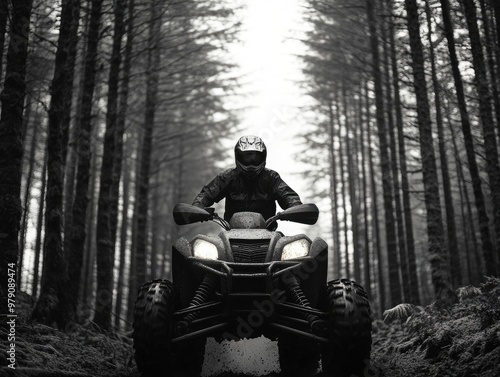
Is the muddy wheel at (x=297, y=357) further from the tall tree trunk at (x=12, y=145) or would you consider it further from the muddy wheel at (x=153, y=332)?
the tall tree trunk at (x=12, y=145)

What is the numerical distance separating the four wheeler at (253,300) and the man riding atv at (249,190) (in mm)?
717

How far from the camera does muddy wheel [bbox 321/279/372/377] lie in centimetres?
400

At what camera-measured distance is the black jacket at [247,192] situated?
587cm

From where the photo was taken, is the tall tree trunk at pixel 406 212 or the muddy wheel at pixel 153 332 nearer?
the muddy wheel at pixel 153 332

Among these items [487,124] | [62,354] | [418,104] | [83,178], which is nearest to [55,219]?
[83,178]

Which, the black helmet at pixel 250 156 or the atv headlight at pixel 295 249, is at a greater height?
the black helmet at pixel 250 156

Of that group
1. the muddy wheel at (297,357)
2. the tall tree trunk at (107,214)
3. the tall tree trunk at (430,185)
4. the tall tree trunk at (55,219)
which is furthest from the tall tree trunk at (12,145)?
the tall tree trunk at (430,185)

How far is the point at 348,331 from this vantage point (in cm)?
399

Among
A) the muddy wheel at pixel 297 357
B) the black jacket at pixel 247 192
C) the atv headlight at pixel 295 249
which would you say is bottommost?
the muddy wheel at pixel 297 357

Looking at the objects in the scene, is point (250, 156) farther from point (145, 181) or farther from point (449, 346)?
point (145, 181)

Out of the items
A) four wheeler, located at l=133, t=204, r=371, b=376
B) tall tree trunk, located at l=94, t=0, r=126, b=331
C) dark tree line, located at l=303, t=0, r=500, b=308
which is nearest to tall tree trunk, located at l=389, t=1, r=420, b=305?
dark tree line, located at l=303, t=0, r=500, b=308

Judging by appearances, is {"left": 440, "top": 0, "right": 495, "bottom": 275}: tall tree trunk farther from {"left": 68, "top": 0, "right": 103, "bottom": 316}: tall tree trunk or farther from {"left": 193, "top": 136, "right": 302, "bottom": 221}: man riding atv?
{"left": 68, "top": 0, "right": 103, "bottom": 316}: tall tree trunk

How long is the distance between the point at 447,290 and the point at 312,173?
17.2 m

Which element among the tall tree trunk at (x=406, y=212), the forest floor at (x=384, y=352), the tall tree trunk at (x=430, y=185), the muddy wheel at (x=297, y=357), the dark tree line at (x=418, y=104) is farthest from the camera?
the tall tree trunk at (x=406, y=212)
